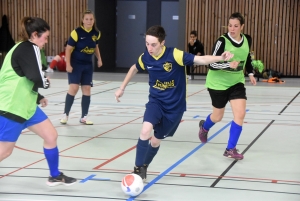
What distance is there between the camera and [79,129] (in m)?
8.42

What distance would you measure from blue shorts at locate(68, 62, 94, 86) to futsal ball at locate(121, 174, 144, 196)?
3.98 m

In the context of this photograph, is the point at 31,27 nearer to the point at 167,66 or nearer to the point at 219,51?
the point at 167,66

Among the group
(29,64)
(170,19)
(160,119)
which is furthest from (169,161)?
(170,19)

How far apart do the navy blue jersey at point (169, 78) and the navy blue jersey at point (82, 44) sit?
11.1 feet

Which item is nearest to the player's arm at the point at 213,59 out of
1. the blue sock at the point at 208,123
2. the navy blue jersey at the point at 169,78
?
the navy blue jersey at the point at 169,78

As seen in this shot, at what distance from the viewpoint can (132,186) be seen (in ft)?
15.6

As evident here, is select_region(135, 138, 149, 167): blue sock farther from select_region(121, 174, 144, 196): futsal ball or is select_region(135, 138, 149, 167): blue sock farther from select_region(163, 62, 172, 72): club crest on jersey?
select_region(163, 62, 172, 72): club crest on jersey

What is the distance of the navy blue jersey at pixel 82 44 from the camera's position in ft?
27.6

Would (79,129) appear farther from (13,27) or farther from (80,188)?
(13,27)

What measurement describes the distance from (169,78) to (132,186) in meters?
1.15

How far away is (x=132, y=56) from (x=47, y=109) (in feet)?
40.0

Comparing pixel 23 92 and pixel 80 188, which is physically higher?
pixel 23 92

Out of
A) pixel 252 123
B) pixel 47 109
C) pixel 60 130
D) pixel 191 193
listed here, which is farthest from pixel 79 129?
pixel 191 193

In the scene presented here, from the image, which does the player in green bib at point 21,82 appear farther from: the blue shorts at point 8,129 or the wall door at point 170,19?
the wall door at point 170,19
